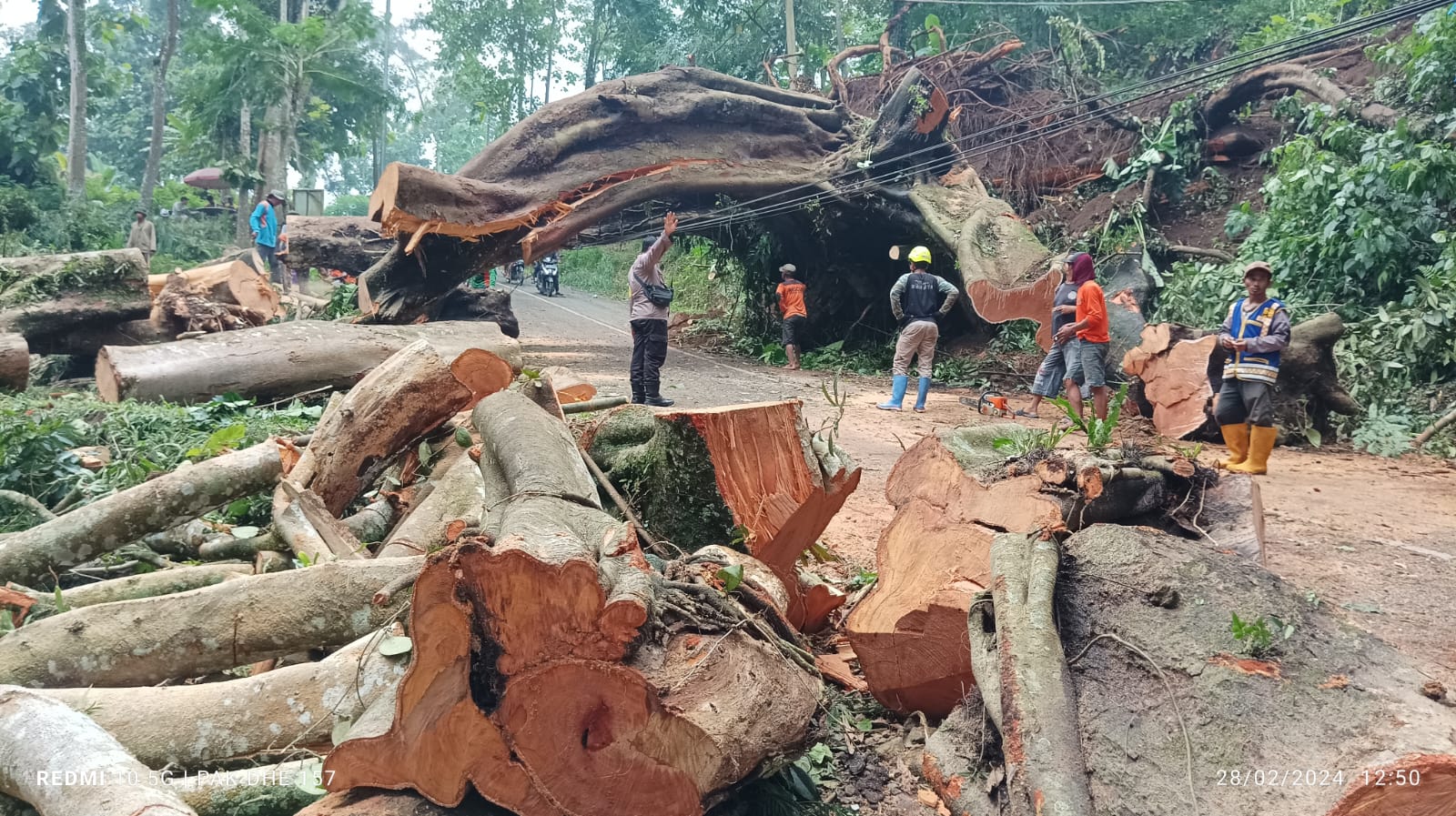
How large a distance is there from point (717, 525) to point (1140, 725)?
200 centimetres

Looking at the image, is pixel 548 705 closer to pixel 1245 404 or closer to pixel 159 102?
pixel 1245 404

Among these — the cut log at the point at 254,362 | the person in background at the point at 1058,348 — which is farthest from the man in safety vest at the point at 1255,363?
the cut log at the point at 254,362

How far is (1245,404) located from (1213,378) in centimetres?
193

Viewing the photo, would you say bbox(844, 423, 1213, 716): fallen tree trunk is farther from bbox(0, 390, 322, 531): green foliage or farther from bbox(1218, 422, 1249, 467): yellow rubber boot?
bbox(1218, 422, 1249, 467): yellow rubber boot

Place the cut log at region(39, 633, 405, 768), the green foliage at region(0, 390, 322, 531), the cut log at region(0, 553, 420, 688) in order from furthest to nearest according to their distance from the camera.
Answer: the green foliage at region(0, 390, 322, 531), the cut log at region(0, 553, 420, 688), the cut log at region(39, 633, 405, 768)

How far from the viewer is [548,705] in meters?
2.25

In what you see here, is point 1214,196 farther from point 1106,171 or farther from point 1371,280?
point 1371,280

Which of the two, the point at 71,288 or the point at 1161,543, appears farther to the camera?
the point at 71,288

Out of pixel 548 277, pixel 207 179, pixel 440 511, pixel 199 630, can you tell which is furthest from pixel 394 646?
pixel 207 179

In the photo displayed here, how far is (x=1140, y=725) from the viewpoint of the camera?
231 centimetres

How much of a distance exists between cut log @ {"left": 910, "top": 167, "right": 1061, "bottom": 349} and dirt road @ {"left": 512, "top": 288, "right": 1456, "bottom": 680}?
1.37 metres

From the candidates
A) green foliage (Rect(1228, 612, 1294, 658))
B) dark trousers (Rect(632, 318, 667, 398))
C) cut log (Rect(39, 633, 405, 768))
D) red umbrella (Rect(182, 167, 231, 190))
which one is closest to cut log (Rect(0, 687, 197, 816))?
cut log (Rect(39, 633, 405, 768))

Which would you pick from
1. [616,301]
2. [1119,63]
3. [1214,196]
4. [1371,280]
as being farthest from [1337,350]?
[616,301]

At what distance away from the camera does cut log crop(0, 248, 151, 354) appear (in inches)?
355
